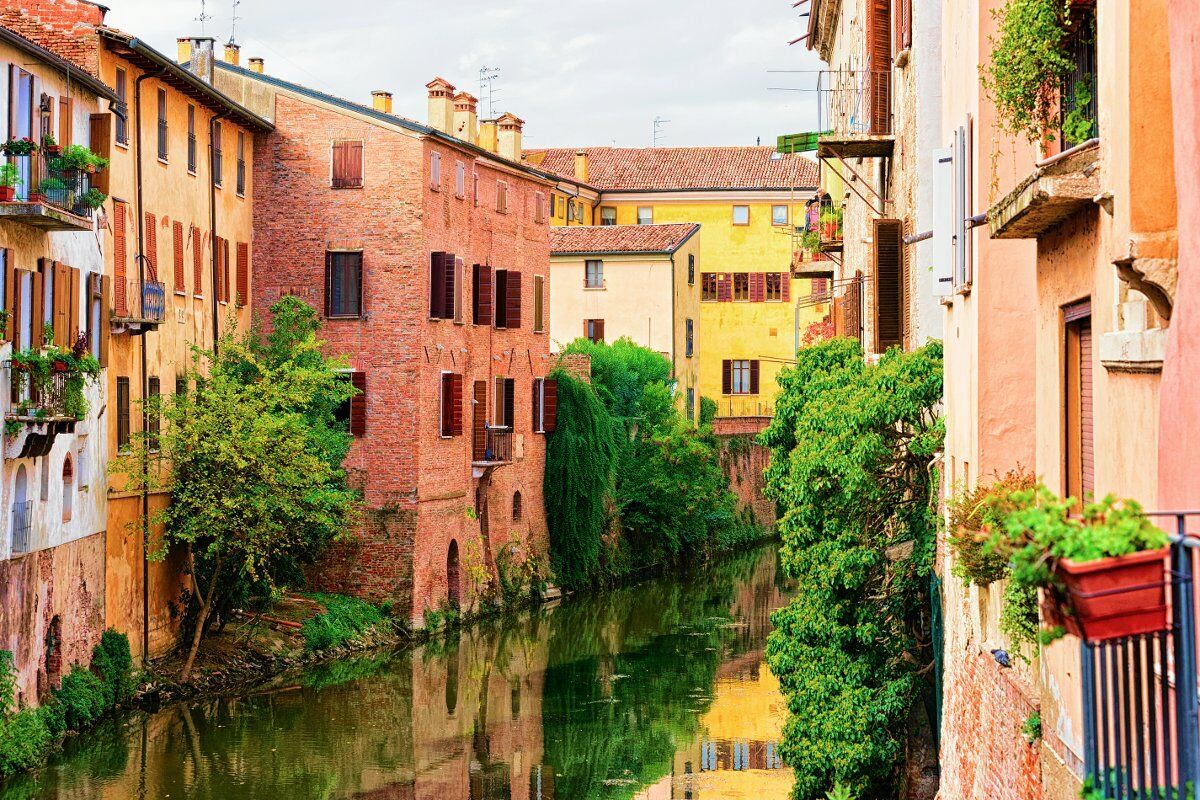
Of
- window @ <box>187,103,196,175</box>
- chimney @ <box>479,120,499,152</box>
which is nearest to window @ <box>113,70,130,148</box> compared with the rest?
window @ <box>187,103,196,175</box>

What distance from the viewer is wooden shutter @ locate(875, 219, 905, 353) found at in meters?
22.4

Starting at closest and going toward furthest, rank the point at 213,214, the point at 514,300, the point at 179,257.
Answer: the point at 179,257 < the point at 213,214 < the point at 514,300

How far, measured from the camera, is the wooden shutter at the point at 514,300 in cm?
4625

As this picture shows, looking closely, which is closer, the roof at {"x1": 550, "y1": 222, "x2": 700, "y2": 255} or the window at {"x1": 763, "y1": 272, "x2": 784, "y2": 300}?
the roof at {"x1": 550, "y1": 222, "x2": 700, "y2": 255}

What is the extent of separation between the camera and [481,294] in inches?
1732

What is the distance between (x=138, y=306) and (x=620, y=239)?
35.9 meters

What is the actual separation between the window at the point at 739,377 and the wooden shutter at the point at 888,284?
165ft

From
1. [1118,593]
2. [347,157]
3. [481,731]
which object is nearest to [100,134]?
[347,157]

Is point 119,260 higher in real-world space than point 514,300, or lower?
lower

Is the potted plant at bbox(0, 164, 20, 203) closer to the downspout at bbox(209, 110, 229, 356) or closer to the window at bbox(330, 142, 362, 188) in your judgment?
the downspout at bbox(209, 110, 229, 356)

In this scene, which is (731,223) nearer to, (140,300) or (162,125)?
(162,125)

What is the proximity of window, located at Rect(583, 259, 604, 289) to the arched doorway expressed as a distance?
2499 centimetres

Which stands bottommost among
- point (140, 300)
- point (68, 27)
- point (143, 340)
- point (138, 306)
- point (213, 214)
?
point (143, 340)

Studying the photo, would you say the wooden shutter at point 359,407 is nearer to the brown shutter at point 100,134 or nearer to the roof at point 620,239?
the brown shutter at point 100,134
